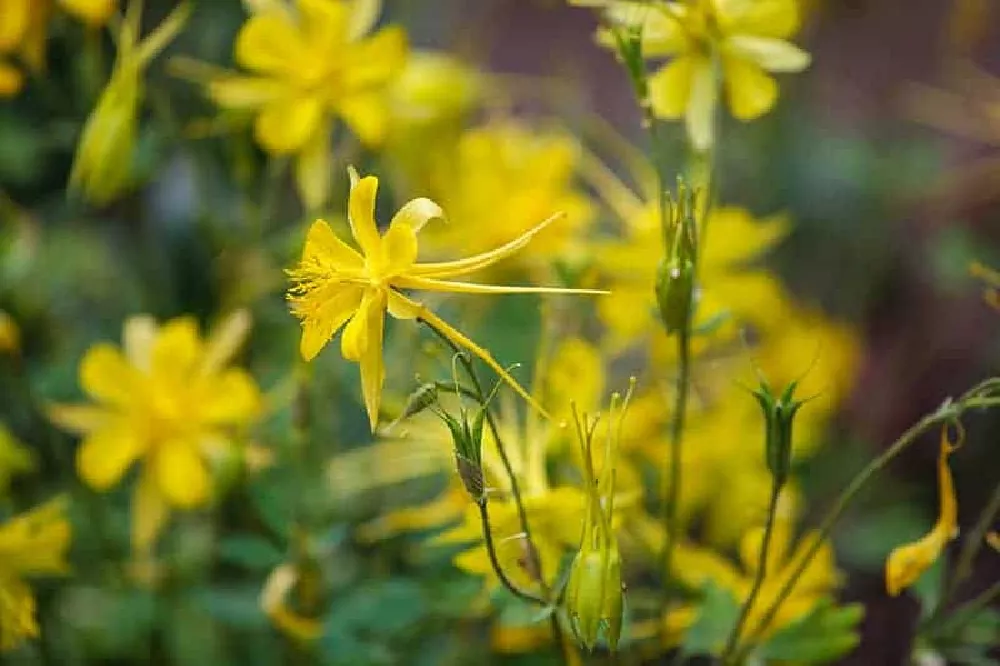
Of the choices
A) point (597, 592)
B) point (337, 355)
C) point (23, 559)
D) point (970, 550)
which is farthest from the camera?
point (337, 355)

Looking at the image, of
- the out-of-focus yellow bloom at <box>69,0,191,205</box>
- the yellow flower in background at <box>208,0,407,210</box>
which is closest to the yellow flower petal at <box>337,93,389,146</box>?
the yellow flower in background at <box>208,0,407,210</box>

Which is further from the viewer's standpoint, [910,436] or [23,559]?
[23,559]

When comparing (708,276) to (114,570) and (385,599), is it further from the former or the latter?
(114,570)

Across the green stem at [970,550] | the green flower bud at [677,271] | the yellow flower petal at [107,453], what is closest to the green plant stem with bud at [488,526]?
the green flower bud at [677,271]

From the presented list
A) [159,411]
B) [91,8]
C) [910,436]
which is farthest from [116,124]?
[910,436]

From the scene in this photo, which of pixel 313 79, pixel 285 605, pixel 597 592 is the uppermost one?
pixel 313 79

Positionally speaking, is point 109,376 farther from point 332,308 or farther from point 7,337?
point 332,308

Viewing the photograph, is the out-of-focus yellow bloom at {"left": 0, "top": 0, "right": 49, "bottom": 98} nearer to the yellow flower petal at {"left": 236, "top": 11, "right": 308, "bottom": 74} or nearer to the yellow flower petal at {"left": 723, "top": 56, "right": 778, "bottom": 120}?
the yellow flower petal at {"left": 236, "top": 11, "right": 308, "bottom": 74}

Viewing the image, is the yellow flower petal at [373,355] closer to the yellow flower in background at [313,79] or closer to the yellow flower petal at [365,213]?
the yellow flower petal at [365,213]

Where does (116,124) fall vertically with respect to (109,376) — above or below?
above
